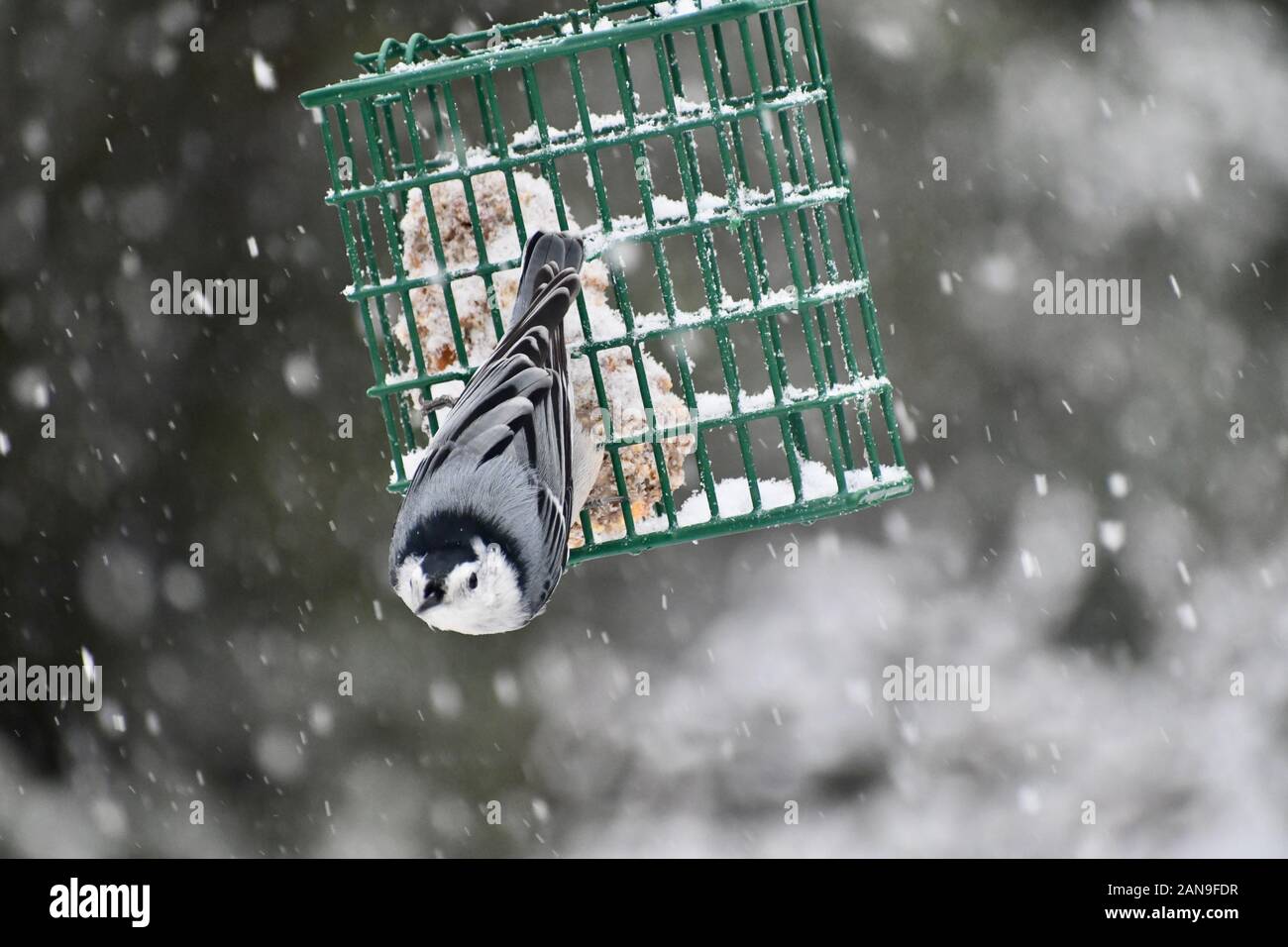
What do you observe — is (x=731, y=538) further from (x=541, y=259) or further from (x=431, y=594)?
(x=431, y=594)

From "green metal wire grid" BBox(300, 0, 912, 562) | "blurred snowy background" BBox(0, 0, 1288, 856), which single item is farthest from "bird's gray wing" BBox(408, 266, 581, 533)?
"blurred snowy background" BBox(0, 0, 1288, 856)

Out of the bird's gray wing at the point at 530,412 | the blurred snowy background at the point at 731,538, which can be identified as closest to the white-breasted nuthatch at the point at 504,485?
the bird's gray wing at the point at 530,412

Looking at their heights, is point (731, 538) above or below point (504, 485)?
above

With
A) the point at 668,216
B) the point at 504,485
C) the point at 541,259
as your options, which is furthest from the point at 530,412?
the point at 668,216

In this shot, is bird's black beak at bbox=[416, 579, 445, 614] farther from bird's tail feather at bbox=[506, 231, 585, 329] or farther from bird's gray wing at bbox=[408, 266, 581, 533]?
bird's tail feather at bbox=[506, 231, 585, 329]

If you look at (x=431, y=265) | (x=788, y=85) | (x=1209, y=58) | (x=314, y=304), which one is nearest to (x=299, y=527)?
(x=314, y=304)

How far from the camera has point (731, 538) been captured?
8227 mm

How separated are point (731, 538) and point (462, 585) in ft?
15.4

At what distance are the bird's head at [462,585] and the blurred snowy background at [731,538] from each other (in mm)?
4110

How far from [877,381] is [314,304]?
438cm

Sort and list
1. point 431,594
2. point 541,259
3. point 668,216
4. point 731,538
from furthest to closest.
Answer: point 731,538, point 668,216, point 541,259, point 431,594

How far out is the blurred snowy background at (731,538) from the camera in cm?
777

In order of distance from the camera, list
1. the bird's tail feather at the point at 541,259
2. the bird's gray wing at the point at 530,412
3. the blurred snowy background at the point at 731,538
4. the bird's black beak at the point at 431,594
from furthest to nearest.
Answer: the blurred snowy background at the point at 731,538, the bird's tail feather at the point at 541,259, the bird's gray wing at the point at 530,412, the bird's black beak at the point at 431,594

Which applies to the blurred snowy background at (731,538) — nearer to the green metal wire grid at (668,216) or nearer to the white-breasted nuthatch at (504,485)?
the green metal wire grid at (668,216)
